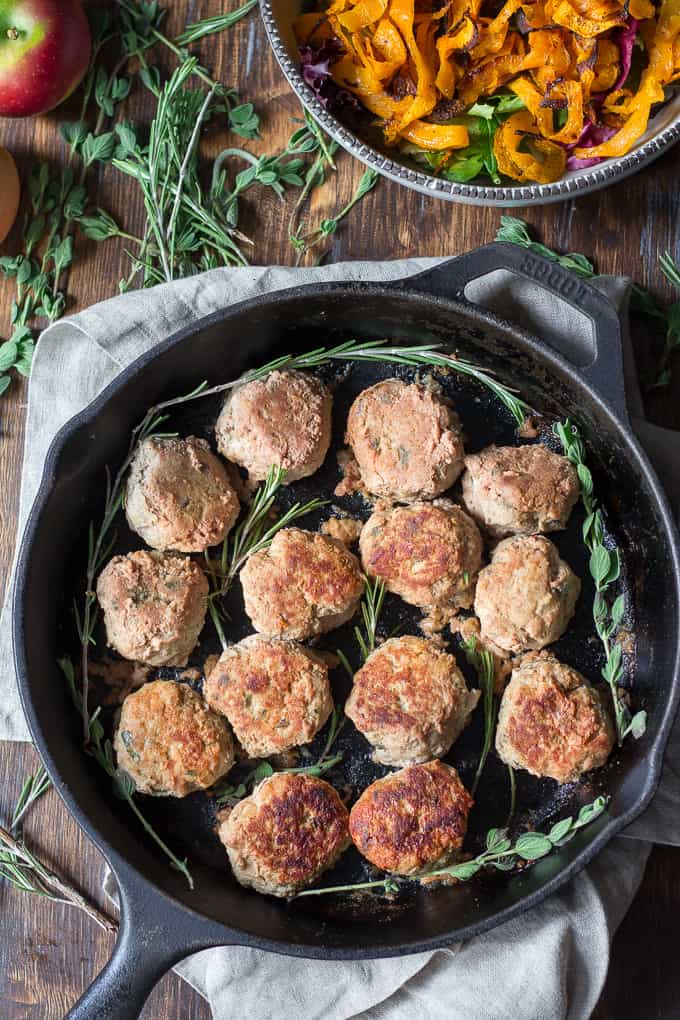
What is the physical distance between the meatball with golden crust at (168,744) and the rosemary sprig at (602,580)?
2.91 ft

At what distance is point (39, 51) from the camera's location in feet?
7.34

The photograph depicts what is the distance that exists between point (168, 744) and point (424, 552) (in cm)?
71

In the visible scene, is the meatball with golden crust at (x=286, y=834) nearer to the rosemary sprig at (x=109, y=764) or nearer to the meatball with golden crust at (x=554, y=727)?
the rosemary sprig at (x=109, y=764)

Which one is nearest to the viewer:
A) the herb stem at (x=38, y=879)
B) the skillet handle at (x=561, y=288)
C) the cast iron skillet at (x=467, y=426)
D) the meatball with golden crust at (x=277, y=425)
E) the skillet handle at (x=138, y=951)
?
the skillet handle at (x=138, y=951)

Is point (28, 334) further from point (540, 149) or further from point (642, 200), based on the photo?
point (642, 200)

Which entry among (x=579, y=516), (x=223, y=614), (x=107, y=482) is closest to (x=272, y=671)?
(x=223, y=614)

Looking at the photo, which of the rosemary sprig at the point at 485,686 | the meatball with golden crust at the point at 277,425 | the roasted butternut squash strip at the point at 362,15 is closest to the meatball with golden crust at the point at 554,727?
the rosemary sprig at the point at 485,686

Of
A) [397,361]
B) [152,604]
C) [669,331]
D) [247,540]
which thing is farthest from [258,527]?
[669,331]

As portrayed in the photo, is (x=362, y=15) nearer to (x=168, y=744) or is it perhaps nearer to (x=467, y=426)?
(x=467, y=426)

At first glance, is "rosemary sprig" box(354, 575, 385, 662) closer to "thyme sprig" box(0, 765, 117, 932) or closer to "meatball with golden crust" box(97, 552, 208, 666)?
"meatball with golden crust" box(97, 552, 208, 666)

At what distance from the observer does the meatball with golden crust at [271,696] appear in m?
2.15

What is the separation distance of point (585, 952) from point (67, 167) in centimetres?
225

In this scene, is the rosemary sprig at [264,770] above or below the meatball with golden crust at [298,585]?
below

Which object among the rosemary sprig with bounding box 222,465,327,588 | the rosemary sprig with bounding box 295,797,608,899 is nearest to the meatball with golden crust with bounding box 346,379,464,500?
Answer: the rosemary sprig with bounding box 222,465,327,588
